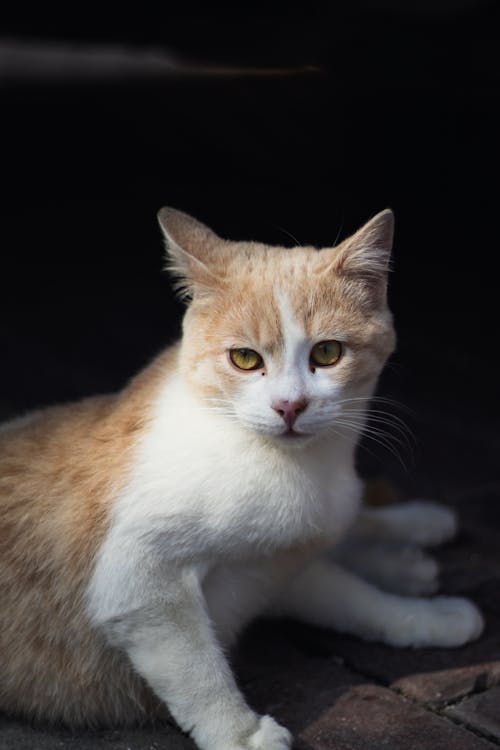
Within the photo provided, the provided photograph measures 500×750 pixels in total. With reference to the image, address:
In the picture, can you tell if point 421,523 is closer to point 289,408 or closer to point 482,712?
point 482,712

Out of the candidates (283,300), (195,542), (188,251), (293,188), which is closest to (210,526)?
(195,542)

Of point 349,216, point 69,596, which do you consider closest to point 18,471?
point 69,596

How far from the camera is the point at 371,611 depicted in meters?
2.26

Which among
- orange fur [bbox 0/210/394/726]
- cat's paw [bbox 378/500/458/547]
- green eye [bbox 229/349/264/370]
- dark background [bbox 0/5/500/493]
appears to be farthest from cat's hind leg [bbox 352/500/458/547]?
green eye [bbox 229/349/264/370]

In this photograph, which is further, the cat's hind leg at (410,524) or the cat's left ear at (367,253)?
the cat's hind leg at (410,524)

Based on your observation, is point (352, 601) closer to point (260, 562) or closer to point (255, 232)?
point (260, 562)

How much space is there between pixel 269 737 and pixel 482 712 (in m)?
0.48

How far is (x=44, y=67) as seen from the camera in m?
6.25

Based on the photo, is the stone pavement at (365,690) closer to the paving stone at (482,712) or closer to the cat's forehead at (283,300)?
the paving stone at (482,712)

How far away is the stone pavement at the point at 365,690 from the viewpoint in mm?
1895

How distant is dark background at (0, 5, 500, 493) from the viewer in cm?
335

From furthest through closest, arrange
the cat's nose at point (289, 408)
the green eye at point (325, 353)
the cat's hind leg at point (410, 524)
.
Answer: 1. the cat's hind leg at point (410, 524)
2. the green eye at point (325, 353)
3. the cat's nose at point (289, 408)

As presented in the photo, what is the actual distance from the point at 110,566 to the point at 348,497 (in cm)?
52

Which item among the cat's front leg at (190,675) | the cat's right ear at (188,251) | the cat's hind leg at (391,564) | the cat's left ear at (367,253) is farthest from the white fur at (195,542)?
the cat's hind leg at (391,564)
